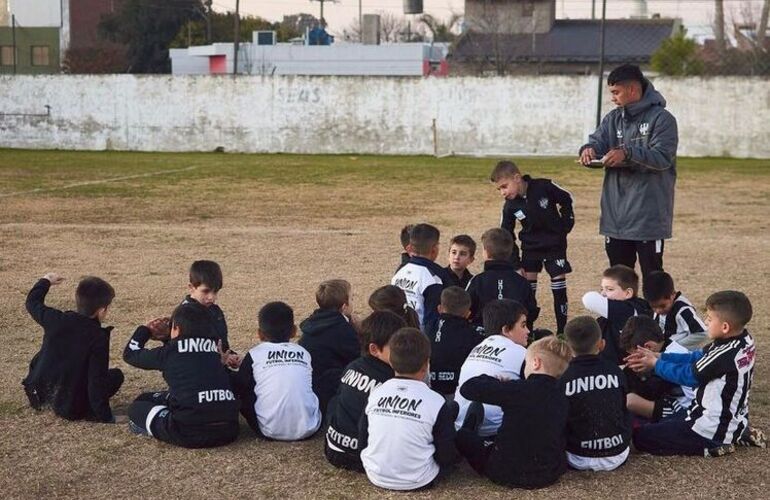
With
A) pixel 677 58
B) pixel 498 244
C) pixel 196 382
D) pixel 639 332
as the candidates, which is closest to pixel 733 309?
pixel 639 332

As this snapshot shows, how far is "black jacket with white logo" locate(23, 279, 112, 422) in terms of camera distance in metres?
6.09

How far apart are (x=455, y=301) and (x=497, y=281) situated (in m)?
0.94

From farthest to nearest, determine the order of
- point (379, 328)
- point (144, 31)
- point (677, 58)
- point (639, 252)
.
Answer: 1. point (144, 31)
2. point (677, 58)
3. point (639, 252)
4. point (379, 328)

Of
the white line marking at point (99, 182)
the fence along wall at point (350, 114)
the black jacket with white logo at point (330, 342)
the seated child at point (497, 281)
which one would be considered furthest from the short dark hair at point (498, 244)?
the fence along wall at point (350, 114)

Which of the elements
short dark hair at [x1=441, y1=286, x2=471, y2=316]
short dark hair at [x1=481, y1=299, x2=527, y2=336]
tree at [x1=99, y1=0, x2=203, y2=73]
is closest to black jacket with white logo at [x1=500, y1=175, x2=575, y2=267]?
short dark hair at [x1=441, y1=286, x2=471, y2=316]

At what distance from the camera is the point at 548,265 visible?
8.59 meters

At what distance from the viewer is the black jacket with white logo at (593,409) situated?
5.25m

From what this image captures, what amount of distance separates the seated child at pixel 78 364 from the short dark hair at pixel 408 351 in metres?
1.93

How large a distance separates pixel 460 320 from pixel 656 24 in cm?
5753

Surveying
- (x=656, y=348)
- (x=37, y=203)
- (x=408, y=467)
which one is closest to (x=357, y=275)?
(x=656, y=348)

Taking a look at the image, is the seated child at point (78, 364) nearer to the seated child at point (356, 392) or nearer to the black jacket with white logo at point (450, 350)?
the seated child at point (356, 392)

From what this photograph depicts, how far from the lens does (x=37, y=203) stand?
17391 mm

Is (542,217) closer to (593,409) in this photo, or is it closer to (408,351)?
(593,409)

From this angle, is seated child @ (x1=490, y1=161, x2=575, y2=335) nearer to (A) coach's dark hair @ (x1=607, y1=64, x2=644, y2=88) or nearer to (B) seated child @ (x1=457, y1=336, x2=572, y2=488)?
(A) coach's dark hair @ (x1=607, y1=64, x2=644, y2=88)
